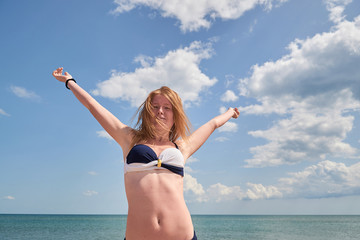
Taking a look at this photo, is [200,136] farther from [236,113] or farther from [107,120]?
[107,120]

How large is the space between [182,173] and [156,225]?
569 millimetres

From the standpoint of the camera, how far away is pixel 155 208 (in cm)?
262

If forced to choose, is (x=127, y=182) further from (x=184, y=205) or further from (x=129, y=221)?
(x=184, y=205)

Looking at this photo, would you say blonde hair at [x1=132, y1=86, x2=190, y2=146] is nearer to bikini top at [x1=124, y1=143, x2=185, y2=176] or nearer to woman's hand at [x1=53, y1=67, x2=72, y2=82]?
bikini top at [x1=124, y1=143, x2=185, y2=176]

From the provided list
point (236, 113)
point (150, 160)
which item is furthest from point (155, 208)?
point (236, 113)

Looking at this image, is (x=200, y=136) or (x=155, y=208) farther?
(x=200, y=136)

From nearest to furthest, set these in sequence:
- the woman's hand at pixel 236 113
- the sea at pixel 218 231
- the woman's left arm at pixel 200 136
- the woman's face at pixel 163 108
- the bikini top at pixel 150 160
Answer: the bikini top at pixel 150 160, the woman's face at pixel 163 108, the woman's left arm at pixel 200 136, the woman's hand at pixel 236 113, the sea at pixel 218 231

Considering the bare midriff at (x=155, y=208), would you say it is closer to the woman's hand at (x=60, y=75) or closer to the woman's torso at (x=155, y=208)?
the woman's torso at (x=155, y=208)

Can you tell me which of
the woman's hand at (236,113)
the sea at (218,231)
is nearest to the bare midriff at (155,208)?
the woman's hand at (236,113)

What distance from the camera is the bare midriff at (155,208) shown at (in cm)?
259

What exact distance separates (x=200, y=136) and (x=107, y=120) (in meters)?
1.05

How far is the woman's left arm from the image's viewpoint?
3.27m

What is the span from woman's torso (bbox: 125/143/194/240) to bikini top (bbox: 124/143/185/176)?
5 cm

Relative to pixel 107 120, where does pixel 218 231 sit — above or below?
below
